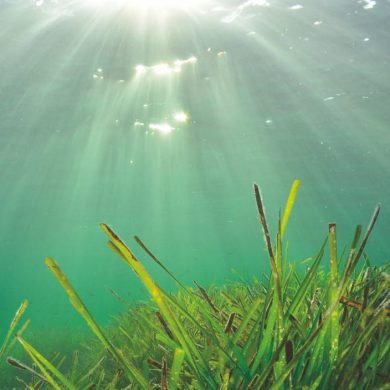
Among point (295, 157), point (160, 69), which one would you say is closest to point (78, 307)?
point (160, 69)

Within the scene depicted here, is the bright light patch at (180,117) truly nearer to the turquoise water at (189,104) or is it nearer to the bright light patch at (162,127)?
the turquoise water at (189,104)

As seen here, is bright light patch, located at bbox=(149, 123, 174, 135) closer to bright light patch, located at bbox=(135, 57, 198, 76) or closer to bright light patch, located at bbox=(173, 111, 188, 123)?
bright light patch, located at bbox=(173, 111, 188, 123)

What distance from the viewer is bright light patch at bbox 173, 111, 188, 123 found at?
775 inches

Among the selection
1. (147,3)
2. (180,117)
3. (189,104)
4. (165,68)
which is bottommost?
(180,117)

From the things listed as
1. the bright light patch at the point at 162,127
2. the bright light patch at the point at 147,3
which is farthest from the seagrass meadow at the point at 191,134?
the bright light patch at the point at 162,127

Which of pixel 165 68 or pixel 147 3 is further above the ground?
pixel 147 3

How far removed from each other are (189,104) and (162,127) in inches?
130

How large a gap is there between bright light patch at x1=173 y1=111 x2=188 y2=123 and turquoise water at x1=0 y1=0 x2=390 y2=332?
5.2 inches

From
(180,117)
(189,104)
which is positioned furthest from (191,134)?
(189,104)

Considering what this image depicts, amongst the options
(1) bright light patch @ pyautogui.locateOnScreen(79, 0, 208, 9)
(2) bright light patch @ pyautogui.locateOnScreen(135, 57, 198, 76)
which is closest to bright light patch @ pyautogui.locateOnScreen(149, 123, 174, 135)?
(2) bright light patch @ pyautogui.locateOnScreen(135, 57, 198, 76)

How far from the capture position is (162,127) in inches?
842

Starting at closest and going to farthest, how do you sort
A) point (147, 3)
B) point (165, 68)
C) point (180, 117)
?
point (147, 3)
point (165, 68)
point (180, 117)

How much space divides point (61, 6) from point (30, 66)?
424 centimetres

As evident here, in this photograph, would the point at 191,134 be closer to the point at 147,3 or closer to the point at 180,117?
the point at 180,117
